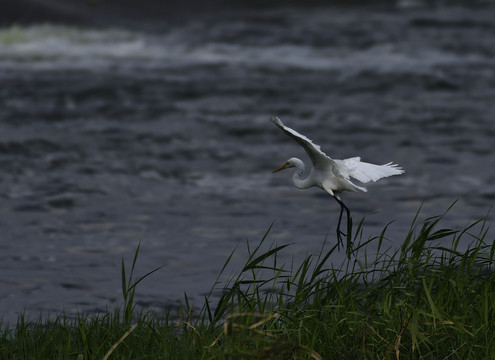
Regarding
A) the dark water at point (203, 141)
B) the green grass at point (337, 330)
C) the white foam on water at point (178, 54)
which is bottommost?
the dark water at point (203, 141)

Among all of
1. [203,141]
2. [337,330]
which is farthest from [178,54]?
[337,330]

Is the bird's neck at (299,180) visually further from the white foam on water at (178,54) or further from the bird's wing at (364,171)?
the white foam on water at (178,54)

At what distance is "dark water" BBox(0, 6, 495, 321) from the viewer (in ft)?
28.0

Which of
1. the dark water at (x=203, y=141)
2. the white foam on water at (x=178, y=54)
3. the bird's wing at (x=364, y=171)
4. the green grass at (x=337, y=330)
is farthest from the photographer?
the white foam on water at (x=178, y=54)

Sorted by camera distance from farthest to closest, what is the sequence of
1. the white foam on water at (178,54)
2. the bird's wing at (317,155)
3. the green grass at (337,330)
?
the white foam on water at (178,54)
the green grass at (337,330)
the bird's wing at (317,155)

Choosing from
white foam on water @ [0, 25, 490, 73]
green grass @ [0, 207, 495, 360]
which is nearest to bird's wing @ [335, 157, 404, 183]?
green grass @ [0, 207, 495, 360]

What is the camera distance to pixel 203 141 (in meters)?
13.4

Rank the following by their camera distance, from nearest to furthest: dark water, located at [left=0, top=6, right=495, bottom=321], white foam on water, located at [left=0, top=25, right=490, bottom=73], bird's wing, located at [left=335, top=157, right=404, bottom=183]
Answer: bird's wing, located at [left=335, top=157, right=404, bottom=183], dark water, located at [left=0, top=6, right=495, bottom=321], white foam on water, located at [left=0, top=25, right=490, bottom=73]

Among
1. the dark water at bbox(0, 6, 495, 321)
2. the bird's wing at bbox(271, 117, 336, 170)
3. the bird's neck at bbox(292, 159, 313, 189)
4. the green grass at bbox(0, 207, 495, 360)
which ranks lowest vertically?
the dark water at bbox(0, 6, 495, 321)

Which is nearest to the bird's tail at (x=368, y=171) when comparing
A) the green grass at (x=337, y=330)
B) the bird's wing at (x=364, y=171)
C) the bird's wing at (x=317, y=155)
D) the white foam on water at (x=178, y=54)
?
the bird's wing at (x=364, y=171)

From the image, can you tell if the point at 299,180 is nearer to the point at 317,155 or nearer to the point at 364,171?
the point at 317,155

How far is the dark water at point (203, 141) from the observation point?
8547 mm

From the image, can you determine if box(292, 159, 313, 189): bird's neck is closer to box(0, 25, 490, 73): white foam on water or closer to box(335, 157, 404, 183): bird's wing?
box(335, 157, 404, 183): bird's wing

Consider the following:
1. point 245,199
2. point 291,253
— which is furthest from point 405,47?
point 291,253
